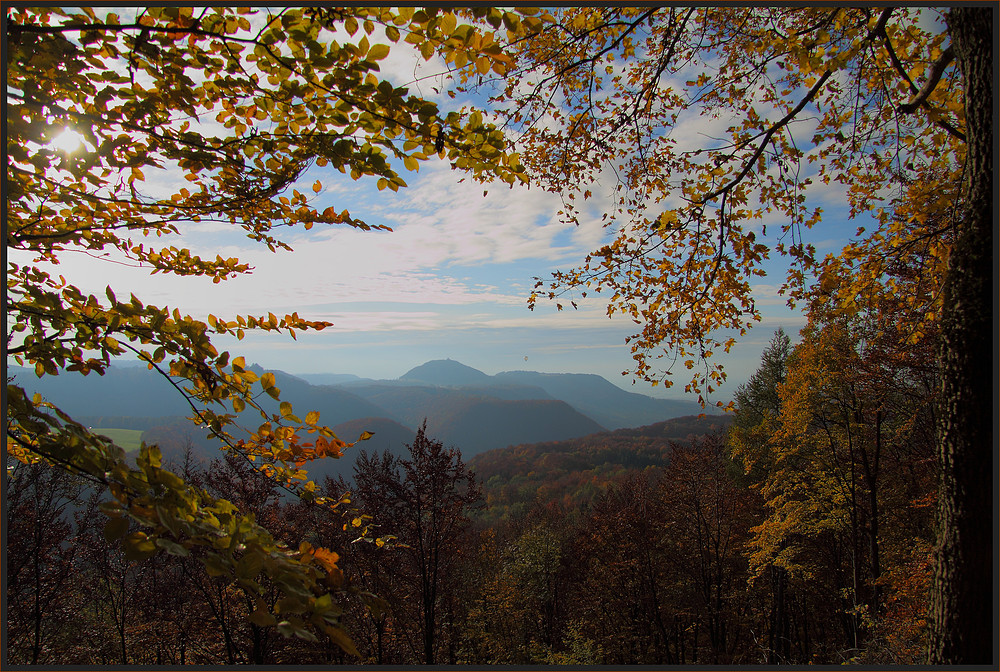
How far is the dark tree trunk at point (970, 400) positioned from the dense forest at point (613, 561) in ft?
11.8

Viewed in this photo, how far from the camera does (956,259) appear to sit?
266 cm

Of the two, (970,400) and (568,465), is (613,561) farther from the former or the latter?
(568,465)

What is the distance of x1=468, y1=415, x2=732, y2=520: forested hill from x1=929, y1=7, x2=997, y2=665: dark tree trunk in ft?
144

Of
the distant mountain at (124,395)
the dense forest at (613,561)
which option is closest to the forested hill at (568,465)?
the dense forest at (613,561)

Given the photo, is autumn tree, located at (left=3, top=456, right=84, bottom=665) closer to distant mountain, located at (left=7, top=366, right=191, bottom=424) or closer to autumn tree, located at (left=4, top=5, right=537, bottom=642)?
autumn tree, located at (left=4, top=5, right=537, bottom=642)

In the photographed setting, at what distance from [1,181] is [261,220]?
1.02 m

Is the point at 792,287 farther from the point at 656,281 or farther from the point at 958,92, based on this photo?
the point at 958,92

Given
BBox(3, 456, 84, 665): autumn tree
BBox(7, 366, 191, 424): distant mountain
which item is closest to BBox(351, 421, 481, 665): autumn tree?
BBox(3, 456, 84, 665): autumn tree

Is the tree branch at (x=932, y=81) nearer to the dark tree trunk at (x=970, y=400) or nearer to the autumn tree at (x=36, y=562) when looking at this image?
the dark tree trunk at (x=970, y=400)

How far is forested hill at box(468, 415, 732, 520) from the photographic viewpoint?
5441 centimetres

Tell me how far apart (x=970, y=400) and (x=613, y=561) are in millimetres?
13096

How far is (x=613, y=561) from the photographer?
13.7 meters

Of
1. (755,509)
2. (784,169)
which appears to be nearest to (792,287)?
(784,169)

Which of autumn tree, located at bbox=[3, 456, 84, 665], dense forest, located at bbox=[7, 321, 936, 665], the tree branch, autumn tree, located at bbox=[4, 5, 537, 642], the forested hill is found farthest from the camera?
the forested hill
